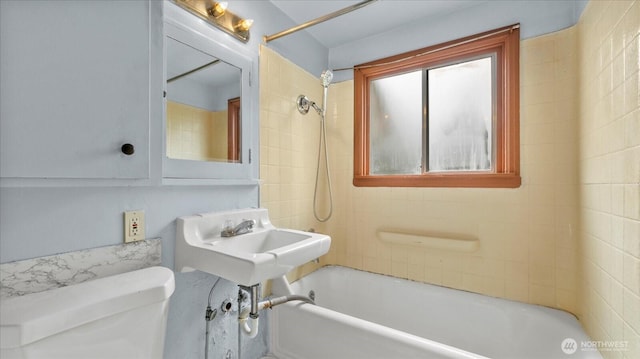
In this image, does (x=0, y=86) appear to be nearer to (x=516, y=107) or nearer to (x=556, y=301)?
(x=516, y=107)

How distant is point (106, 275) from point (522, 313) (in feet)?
6.69

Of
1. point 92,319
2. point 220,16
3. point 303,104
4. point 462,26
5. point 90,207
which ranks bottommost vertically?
point 92,319

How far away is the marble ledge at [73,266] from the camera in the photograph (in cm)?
78

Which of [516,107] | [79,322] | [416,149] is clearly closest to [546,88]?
[516,107]

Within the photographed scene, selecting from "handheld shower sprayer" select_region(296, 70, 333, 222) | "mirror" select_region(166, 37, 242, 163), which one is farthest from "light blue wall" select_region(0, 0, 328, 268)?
"handheld shower sprayer" select_region(296, 70, 333, 222)

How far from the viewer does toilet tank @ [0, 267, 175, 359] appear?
25.4 inches

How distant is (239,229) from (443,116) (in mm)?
1628

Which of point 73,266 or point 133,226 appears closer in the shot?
point 73,266

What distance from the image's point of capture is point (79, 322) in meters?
0.71

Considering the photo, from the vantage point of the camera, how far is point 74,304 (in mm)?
718

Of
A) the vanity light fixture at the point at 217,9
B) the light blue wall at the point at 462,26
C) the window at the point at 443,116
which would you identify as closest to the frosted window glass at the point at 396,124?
the window at the point at 443,116
